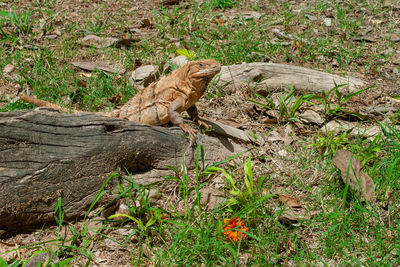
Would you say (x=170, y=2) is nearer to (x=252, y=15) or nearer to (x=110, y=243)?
(x=252, y=15)

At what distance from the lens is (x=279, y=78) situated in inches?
204

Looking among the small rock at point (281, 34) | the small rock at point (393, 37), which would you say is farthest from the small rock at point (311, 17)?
the small rock at point (393, 37)

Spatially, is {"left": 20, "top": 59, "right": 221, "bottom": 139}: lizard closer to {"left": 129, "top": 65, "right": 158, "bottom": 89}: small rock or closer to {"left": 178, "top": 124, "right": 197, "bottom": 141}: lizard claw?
{"left": 178, "top": 124, "right": 197, "bottom": 141}: lizard claw

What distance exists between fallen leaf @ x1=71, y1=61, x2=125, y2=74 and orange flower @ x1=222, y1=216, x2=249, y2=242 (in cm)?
321

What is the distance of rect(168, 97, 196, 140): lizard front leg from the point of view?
3.72 meters

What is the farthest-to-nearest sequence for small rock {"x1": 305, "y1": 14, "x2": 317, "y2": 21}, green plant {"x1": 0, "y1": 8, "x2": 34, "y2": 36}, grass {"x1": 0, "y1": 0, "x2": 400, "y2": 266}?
small rock {"x1": 305, "y1": 14, "x2": 317, "y2": 21} < green plant {"x1": 0, "y1": 8, "x2": 34, "y2": 36} < grass {"x1": 0, "y1": 0, "x2": 400, "y2": 266}

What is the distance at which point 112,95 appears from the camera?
5.01m

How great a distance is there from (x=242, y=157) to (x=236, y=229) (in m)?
1.29

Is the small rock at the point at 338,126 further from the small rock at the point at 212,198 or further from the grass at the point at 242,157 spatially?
the small rock at the point at 212,198

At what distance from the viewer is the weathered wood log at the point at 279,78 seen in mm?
5113

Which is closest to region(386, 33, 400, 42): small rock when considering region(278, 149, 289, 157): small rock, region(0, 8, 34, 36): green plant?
region(278, 149, 289, 157): small rock

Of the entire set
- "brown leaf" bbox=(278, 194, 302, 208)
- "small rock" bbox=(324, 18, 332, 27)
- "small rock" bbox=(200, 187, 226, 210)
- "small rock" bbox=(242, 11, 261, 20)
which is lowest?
"brown leaf" bbox=(278, 194, 302, 208)

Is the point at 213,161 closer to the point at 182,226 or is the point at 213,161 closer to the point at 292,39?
the point at 182,226

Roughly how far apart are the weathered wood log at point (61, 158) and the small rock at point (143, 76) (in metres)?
1.87
